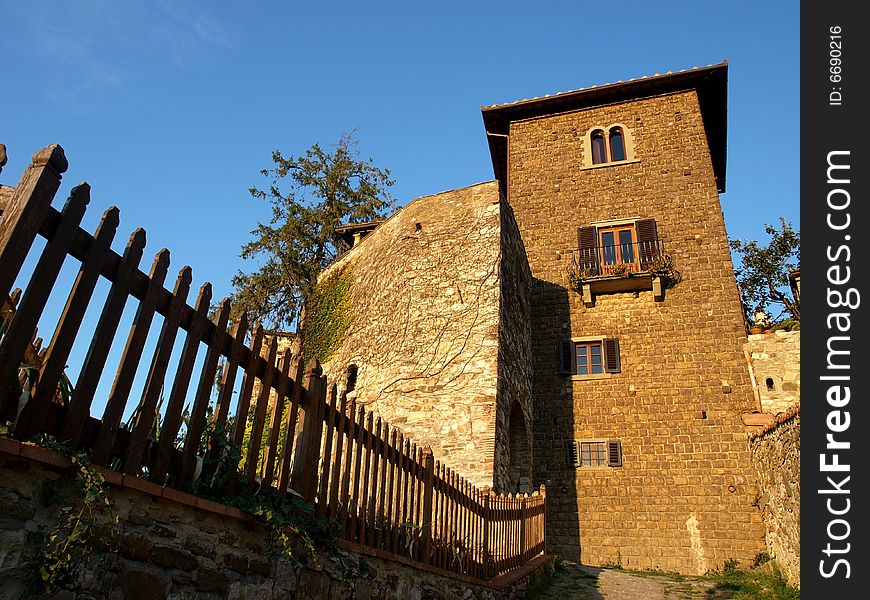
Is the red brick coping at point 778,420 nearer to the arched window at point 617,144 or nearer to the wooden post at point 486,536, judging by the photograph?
the wooden post at point 486,536

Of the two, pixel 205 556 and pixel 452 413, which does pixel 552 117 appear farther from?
pixel 205 556

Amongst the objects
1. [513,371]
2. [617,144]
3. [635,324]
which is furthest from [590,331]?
[617,144]

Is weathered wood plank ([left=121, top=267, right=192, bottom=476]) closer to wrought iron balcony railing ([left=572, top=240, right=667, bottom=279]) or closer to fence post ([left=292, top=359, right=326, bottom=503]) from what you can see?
fence post ([left=292, top=359, right=326, bottom=503])

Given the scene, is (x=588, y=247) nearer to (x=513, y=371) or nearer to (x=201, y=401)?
(x=513, y=371)

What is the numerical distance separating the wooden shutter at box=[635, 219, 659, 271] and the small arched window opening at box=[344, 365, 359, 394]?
7497mm

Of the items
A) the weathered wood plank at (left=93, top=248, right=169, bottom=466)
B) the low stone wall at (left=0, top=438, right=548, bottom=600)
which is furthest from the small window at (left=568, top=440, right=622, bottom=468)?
the weathered wood plank at (left=93, top=248, right=169, bottom=466)

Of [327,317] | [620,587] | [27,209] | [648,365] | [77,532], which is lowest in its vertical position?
[620,587]

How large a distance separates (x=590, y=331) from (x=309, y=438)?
11.7 meters

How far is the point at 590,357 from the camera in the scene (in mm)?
14336

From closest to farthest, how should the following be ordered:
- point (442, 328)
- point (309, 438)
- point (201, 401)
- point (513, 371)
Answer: point (201, 401) → point (309, 438) → point (442, 328) → point (513, 371)

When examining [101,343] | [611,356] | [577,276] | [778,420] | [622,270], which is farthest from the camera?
[577,276]

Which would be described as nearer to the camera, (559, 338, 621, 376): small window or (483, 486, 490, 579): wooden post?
(483, 486, 490, 579): wooden post

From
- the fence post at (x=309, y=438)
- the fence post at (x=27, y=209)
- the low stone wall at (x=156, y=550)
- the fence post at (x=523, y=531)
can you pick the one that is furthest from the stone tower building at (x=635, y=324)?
the fence post at (x=27, y=209)

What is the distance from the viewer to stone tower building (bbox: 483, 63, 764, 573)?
39.8 ft
